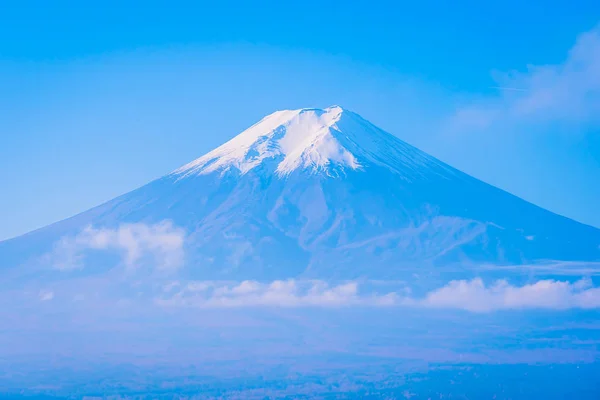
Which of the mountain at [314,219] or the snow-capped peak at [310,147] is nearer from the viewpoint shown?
the mountain at [314,219]

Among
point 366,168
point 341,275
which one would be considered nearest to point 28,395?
point 341,275

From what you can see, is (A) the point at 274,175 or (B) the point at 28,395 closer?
(B) the point at 28,395

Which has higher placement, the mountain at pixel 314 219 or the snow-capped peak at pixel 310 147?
the snow-capped peak at pixel 310 147

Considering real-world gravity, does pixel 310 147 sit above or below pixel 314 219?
above

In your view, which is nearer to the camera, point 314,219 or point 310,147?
point 314,219

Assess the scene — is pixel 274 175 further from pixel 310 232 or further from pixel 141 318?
pixel 141 318

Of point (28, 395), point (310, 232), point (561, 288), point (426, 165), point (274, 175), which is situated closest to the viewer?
point (28, 395)
